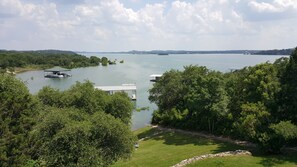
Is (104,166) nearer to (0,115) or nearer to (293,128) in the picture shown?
(0,115)

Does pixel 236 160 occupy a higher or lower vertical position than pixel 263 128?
lower

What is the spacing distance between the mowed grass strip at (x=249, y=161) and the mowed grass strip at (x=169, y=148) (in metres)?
2.78

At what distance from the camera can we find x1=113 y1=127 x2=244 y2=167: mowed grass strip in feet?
70.7

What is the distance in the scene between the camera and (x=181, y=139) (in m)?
29.1

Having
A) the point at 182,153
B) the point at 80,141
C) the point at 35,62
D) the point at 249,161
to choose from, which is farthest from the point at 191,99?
the point at 35,62

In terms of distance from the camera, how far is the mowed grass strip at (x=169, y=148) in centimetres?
2156

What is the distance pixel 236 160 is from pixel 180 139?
1008 centimetres

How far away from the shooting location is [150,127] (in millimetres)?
36562

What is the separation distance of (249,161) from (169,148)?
7.97 meters

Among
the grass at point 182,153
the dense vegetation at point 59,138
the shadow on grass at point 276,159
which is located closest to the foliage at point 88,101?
the grass at point 182,153

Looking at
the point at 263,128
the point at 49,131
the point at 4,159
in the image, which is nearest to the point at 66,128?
the point at 49,131

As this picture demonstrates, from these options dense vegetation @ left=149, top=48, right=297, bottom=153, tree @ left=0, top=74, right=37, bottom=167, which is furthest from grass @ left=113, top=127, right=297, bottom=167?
tree @ left=0, top=74, right=37, bottom=167

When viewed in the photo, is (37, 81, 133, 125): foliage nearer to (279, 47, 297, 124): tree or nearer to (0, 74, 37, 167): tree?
(0, 74, 37, 167): tree

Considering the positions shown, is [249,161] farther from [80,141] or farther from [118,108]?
[118,108]
